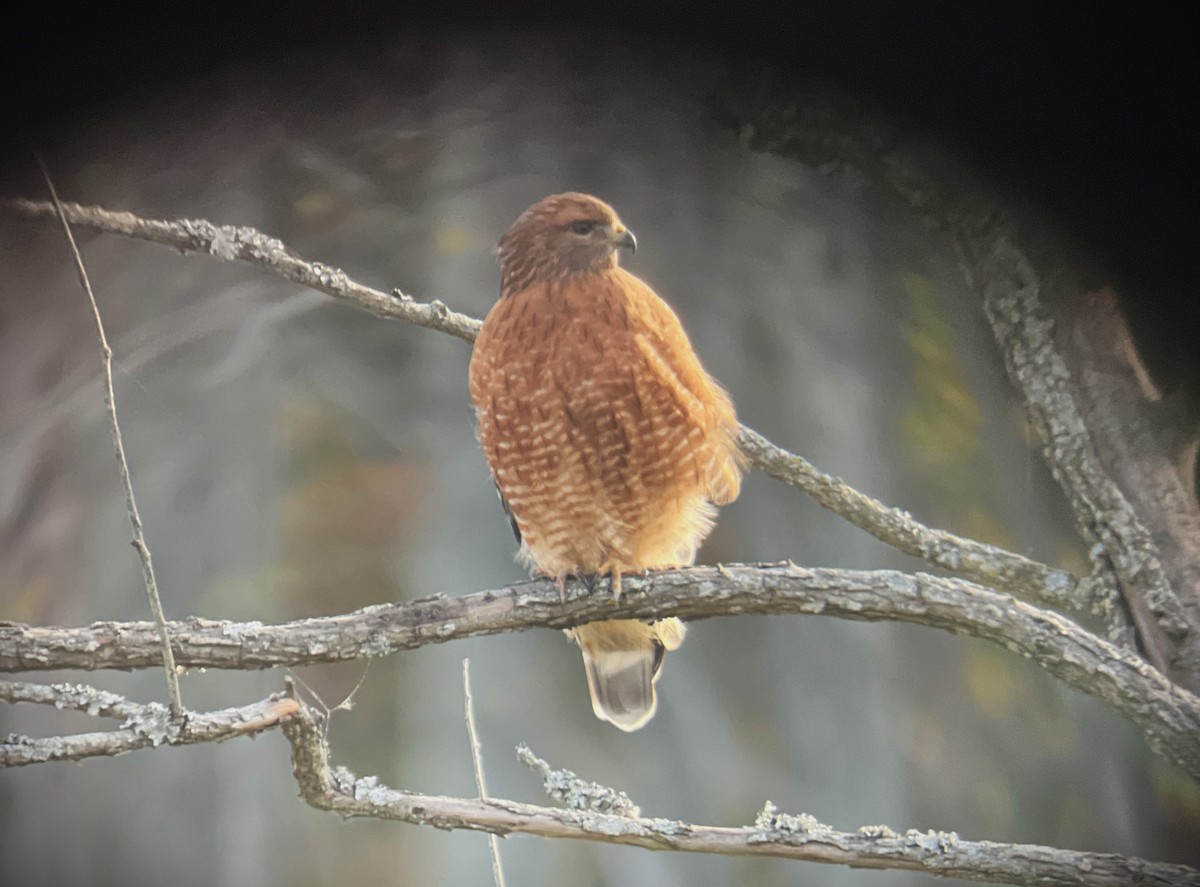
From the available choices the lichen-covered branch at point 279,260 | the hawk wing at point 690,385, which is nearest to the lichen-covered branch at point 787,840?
the hawk wing at point 690,385

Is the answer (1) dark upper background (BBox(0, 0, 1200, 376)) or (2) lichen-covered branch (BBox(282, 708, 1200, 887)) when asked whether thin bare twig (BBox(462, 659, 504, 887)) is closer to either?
(2) lichen-covered branch (BBox(282, 708, 1200, 887))

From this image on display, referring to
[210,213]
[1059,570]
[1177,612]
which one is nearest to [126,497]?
[210,213]

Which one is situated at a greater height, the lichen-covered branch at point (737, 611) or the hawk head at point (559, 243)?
the hawk head at point (559, 243)

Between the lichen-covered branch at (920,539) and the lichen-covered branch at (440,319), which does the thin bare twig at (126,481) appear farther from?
the lichen-covered branch at (920,539)

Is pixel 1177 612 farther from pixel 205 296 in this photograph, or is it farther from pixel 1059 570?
pixel 205 296

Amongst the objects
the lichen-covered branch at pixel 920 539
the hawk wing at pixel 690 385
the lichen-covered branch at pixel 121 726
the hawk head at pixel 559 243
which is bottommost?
the lichen-covered branch at pixel 121 726

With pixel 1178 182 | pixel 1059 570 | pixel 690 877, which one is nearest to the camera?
pixel 690 877
